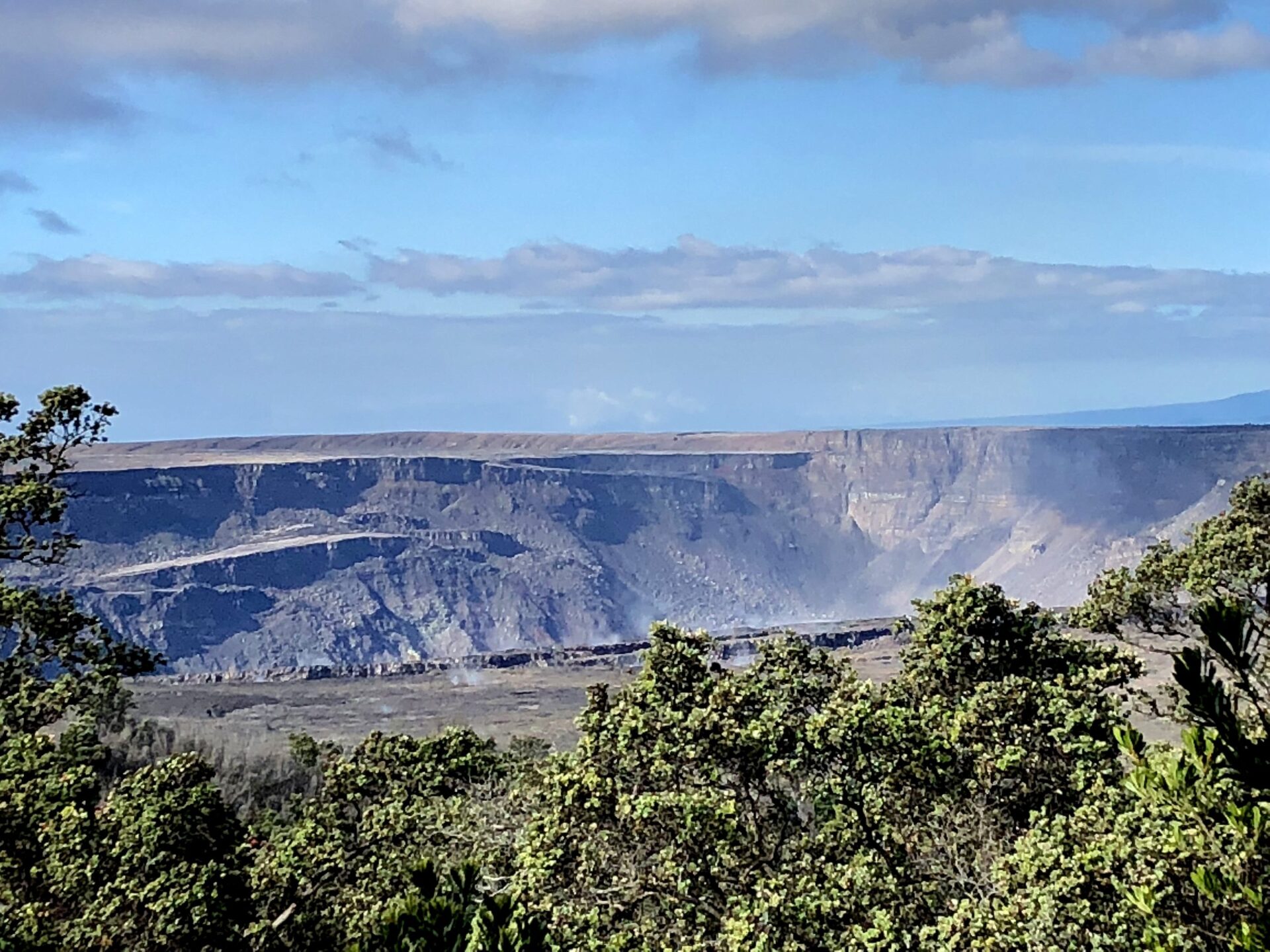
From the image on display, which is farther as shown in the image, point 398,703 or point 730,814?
point 398,703

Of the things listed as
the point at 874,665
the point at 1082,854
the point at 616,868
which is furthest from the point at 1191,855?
the point at 874,665

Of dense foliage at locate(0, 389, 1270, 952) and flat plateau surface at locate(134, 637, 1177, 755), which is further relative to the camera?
flat plateau surface at locate(134, 637, 1177, 755)

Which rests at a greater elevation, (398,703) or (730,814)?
(730,814)

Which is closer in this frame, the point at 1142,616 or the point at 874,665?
the point at 1142,616

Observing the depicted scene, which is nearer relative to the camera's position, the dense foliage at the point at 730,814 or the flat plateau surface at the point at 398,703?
the dense foliage at the point at 730,814

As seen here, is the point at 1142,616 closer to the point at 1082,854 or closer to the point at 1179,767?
the point at 1082,854

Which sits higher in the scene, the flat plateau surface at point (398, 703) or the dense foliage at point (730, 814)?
the dense foliage at point (730, 814)

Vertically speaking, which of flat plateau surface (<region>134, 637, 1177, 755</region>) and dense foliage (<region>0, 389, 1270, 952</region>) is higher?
dense foliage (<region>0, 389, 1270, 952</region>)

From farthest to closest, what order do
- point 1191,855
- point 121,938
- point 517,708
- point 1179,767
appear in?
point 517,708 < point 121,938 < point 1191,855 < point 1179,767
